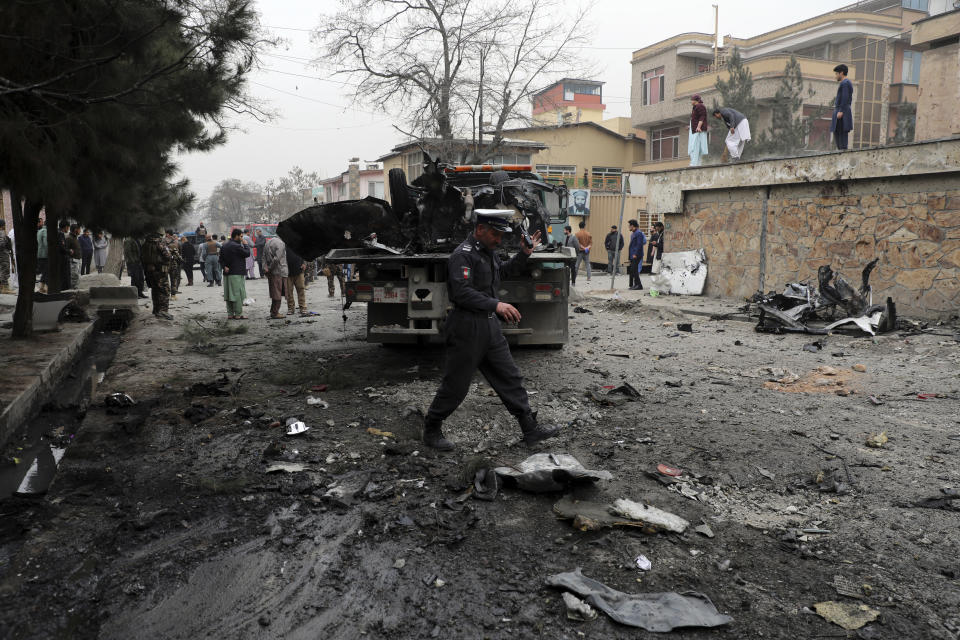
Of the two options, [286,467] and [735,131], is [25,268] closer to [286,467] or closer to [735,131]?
[286,467]

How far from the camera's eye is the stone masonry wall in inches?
410

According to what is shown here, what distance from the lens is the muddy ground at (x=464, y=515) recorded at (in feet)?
9.27

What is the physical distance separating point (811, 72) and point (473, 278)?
103ft

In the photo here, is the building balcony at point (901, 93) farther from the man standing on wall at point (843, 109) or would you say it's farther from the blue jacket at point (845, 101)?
the blue jacket at point (845, 101)

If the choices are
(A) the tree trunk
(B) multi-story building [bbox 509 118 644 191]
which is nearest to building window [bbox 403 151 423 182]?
(B) multi-story building [bbox 509 118 644 191]

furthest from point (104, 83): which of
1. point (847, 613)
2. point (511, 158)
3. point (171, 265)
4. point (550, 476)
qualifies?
point (511, 158)

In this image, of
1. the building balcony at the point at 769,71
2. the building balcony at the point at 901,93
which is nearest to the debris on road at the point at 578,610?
the building balcony at the point at 769,71

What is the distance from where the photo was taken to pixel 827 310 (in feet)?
33.7

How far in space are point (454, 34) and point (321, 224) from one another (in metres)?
20.9

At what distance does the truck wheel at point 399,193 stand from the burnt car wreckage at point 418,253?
12 mm

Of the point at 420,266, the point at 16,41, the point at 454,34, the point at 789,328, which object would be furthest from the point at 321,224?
the point at 454,34

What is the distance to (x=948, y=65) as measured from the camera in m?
16.2

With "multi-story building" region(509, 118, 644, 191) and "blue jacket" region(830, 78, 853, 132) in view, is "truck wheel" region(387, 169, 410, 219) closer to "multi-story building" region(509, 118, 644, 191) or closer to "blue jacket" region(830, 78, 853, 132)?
"blue jacket" region(830, 78, 853, 132)

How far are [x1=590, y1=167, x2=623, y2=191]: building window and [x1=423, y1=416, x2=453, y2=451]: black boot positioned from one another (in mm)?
30964
